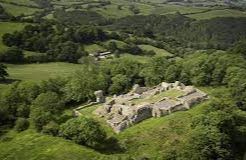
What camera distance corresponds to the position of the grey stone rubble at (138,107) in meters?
82.8

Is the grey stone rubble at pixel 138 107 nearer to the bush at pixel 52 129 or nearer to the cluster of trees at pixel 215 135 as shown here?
the cluster of trees at pixel 215 135

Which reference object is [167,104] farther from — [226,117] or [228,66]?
[228,66]

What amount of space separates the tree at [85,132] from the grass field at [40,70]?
58.1 m

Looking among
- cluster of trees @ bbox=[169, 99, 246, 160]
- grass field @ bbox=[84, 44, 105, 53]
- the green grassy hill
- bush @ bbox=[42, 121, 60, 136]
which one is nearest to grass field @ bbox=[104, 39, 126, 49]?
grass field @ bbox=[84, 44, 105, 53]

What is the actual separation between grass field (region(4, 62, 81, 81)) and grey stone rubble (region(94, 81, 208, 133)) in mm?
46602

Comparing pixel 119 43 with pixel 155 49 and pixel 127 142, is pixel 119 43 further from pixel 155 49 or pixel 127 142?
pixel 127 142

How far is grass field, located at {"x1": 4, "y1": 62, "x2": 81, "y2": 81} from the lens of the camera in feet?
445

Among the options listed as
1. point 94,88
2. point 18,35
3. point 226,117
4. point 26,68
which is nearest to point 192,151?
point 226,117

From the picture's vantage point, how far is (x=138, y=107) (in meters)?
84.1

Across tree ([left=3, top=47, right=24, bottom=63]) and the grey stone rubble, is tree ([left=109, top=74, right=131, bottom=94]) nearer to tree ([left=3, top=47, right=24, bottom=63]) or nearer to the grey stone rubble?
the grey stone rubble

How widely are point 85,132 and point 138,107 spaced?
13403 mm

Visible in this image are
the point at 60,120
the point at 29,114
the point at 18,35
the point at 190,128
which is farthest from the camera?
the point at 18,35

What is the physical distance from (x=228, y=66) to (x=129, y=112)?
109ft

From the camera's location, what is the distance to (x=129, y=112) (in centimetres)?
8400
